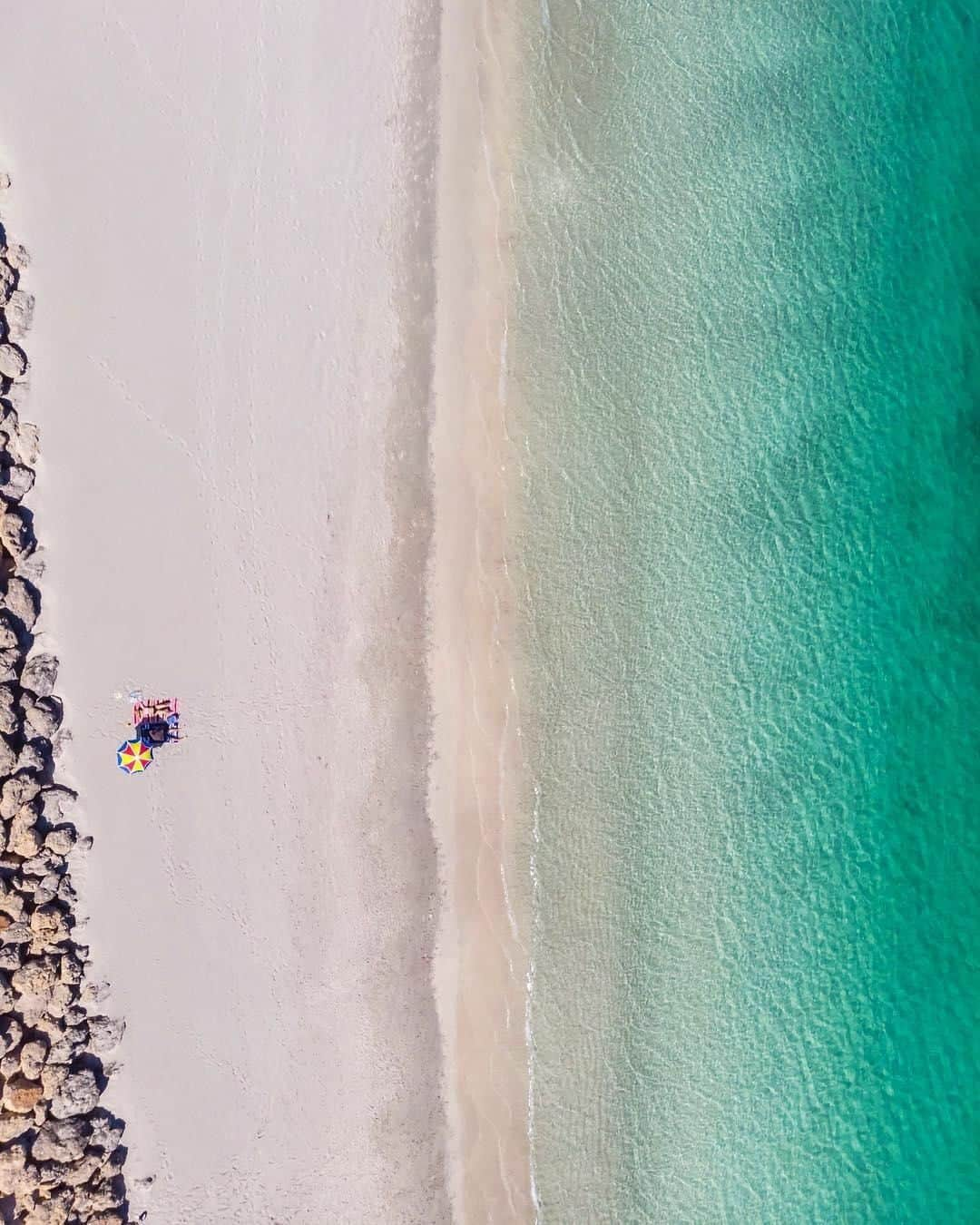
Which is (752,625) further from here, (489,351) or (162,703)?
(162,703)

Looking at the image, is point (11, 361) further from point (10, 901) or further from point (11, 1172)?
point (11, 1172)

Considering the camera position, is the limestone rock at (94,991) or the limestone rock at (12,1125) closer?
the limestone rock at (12,1125)

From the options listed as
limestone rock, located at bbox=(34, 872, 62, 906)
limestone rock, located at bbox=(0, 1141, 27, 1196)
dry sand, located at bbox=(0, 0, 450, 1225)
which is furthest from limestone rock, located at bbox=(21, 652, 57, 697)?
limestone rock, located at bbox=(0, 1141, 27, 1196)

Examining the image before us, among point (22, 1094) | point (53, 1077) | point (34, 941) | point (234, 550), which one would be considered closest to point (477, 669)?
point (234, 550)

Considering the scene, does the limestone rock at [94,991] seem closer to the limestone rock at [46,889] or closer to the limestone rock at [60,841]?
the limestone rock at [46,889]

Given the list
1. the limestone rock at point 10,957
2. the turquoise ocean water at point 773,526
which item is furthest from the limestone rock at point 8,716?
the turquoise ocean water at point 773,526

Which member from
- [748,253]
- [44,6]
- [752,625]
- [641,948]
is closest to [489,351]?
[748,253]
